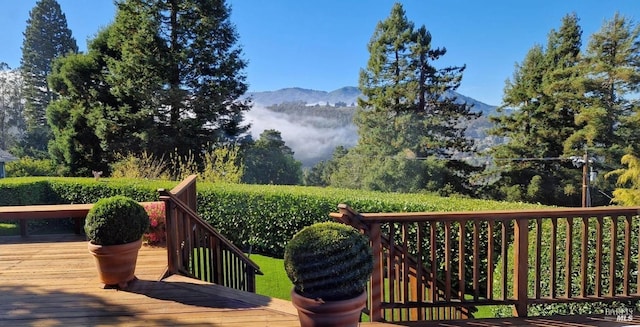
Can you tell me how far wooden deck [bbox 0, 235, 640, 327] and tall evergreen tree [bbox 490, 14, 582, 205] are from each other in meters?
15.6

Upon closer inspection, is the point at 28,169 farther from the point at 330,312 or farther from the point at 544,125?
the point at 544,125

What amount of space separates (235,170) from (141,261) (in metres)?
5.81

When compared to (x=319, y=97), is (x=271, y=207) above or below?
below

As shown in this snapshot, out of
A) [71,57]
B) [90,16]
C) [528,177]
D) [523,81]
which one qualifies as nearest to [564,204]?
[528,177]

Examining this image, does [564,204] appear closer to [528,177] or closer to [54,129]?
[528,177]

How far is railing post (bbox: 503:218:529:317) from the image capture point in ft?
8.11

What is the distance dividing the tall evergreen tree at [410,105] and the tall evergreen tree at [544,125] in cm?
213

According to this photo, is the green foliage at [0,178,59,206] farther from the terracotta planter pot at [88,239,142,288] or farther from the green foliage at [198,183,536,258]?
the terracotta planter pot at [88,239,142,288]

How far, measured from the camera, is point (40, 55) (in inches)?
818

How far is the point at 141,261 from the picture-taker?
3797mm

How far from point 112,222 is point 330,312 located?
6.27 ft

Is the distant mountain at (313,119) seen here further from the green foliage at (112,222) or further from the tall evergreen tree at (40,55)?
the green foliage at (112,222)

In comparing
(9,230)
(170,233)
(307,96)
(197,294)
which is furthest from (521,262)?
(307,96)

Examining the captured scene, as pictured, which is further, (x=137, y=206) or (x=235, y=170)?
(x=235, y=170)
